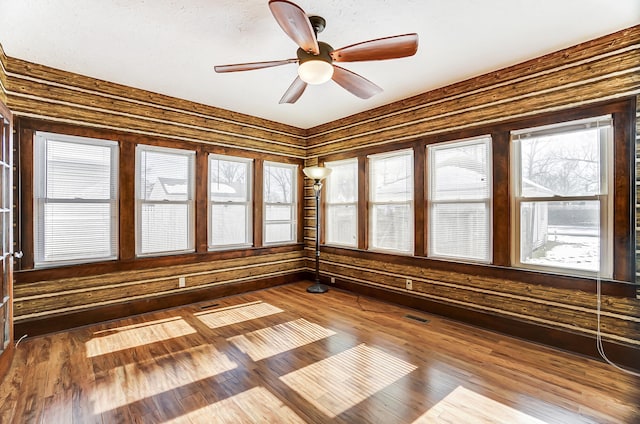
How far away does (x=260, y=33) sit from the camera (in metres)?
2.62

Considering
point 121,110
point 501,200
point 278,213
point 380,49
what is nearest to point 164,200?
point 121,110

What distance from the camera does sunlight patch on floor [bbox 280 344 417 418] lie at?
2.12 m

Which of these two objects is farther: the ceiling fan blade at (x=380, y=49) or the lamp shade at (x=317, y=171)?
the lamp shade at (x=317, y=171)

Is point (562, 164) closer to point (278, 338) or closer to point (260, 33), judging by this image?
point (260, 33)

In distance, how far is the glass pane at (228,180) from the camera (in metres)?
4.59

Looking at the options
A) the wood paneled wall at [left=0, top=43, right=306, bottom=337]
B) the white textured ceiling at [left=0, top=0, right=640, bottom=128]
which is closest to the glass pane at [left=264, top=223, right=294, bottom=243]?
the wood paneled wall at [left=0, top=43, right=306, bottom=337]

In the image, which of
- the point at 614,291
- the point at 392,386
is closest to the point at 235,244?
the point at 392,386

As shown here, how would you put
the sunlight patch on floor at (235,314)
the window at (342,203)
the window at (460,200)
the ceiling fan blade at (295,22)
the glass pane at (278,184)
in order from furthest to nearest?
the glass pane at (278,184) < the window at (342,203) < the sunlight patch on floor at (235,314) < the window at (460,200) < the ceiling fan blade at (295,22)

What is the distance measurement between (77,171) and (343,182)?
3.72 m

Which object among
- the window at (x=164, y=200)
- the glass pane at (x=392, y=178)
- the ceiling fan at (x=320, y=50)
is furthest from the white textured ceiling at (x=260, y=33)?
the glass pane at (x=392, y=178)

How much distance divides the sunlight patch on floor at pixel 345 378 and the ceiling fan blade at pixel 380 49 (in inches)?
101

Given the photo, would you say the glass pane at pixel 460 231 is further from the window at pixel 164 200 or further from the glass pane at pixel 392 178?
the window at pixel 164 200

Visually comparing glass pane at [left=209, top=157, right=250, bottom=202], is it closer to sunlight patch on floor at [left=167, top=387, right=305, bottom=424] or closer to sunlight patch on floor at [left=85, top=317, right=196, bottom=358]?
sunlight patch on floor at [left=85, top=317, right=196, bottom=358]

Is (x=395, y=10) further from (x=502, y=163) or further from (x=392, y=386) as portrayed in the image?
(x=392, y=386)
